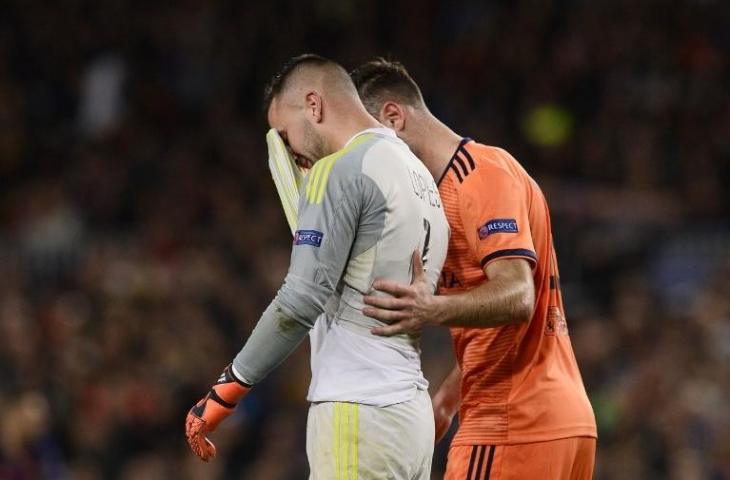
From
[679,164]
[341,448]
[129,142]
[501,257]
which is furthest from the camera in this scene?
[129,142]

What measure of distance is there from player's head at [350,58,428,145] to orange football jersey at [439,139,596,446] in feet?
0.80

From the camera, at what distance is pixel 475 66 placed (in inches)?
492

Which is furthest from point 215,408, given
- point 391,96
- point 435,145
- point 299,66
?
point 391,96

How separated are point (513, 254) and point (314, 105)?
792 millimetres

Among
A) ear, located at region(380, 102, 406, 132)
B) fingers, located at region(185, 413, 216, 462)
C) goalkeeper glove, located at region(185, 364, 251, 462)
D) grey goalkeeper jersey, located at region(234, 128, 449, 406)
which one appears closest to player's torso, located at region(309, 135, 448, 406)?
grey goalkeeper jersey, located at region(234, 128, 449, 406)

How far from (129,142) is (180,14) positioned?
7.36ft

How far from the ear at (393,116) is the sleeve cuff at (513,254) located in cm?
68

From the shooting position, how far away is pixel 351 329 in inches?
147

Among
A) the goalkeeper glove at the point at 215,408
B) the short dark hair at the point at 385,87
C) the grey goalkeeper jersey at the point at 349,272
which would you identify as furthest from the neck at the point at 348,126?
the goalkeeper glove at the point at 215,408

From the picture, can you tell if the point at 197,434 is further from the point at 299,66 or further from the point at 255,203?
the point at 255,203

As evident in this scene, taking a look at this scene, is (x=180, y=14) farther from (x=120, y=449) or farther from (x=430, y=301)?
(x=430, y=301)

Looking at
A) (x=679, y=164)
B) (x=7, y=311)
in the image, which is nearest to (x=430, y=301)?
(x=7, y=311)

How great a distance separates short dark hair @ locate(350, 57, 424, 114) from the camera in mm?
4504

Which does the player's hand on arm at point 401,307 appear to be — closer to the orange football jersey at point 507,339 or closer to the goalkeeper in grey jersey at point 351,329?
the goalkeeper in grey jersey at point 351,329
